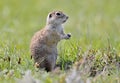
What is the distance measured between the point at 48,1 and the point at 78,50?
41.3ft

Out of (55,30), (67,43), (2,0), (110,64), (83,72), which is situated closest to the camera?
(83,72)

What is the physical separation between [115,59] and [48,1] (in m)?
12.9

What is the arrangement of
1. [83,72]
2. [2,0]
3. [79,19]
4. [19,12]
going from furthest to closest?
[2,0]
[19,12]
[79,19]
[83,72]

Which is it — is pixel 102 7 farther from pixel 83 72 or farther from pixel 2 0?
pixel 83 72

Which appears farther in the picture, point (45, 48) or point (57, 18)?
point (57, 18)

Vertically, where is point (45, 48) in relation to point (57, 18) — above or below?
below

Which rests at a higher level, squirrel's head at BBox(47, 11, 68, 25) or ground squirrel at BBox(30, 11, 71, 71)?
squirrel's head at BBox(47, 11, 68, 25)

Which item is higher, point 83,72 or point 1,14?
point 1,14

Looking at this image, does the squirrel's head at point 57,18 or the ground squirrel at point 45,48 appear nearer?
the ground squirrel at point 45,48

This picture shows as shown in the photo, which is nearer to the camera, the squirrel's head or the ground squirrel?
the ground squirrel

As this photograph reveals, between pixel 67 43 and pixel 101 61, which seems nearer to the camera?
pixel 101 61

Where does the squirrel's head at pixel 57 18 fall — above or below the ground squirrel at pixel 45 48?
above

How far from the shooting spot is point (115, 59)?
8.91 m

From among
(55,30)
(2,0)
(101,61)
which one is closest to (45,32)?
(55,30)
